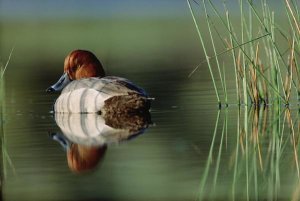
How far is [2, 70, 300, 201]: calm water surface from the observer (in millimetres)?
7797

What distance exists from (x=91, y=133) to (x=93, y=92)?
2167mm

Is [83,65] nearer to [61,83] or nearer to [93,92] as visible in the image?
[61,83]

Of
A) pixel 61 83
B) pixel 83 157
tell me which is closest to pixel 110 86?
pixel 61 83

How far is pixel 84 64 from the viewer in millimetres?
14414

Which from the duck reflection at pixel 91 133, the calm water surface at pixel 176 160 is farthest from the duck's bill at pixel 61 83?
the calm water surface at pixel 176 160

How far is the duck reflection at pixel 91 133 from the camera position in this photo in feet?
30.6

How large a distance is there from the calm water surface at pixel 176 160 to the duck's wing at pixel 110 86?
16.3 inches

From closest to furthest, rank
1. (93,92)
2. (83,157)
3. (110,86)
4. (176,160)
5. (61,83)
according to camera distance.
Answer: (176,160) → (83,157) → (110,86) → (93,92) → (61,83)

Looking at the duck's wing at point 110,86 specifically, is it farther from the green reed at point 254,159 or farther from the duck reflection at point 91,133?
the green reed at point 254,159

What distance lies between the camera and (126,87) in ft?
42.1

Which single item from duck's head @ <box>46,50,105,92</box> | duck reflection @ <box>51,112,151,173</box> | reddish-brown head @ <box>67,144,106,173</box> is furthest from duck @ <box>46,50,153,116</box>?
reddish-brown head @ <box>67,144,106,173</box>

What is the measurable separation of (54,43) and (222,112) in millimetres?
20396

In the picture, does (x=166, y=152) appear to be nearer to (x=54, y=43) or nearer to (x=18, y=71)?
(x=18, y=71)

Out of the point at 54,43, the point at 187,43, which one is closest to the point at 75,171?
the point at 187,43
